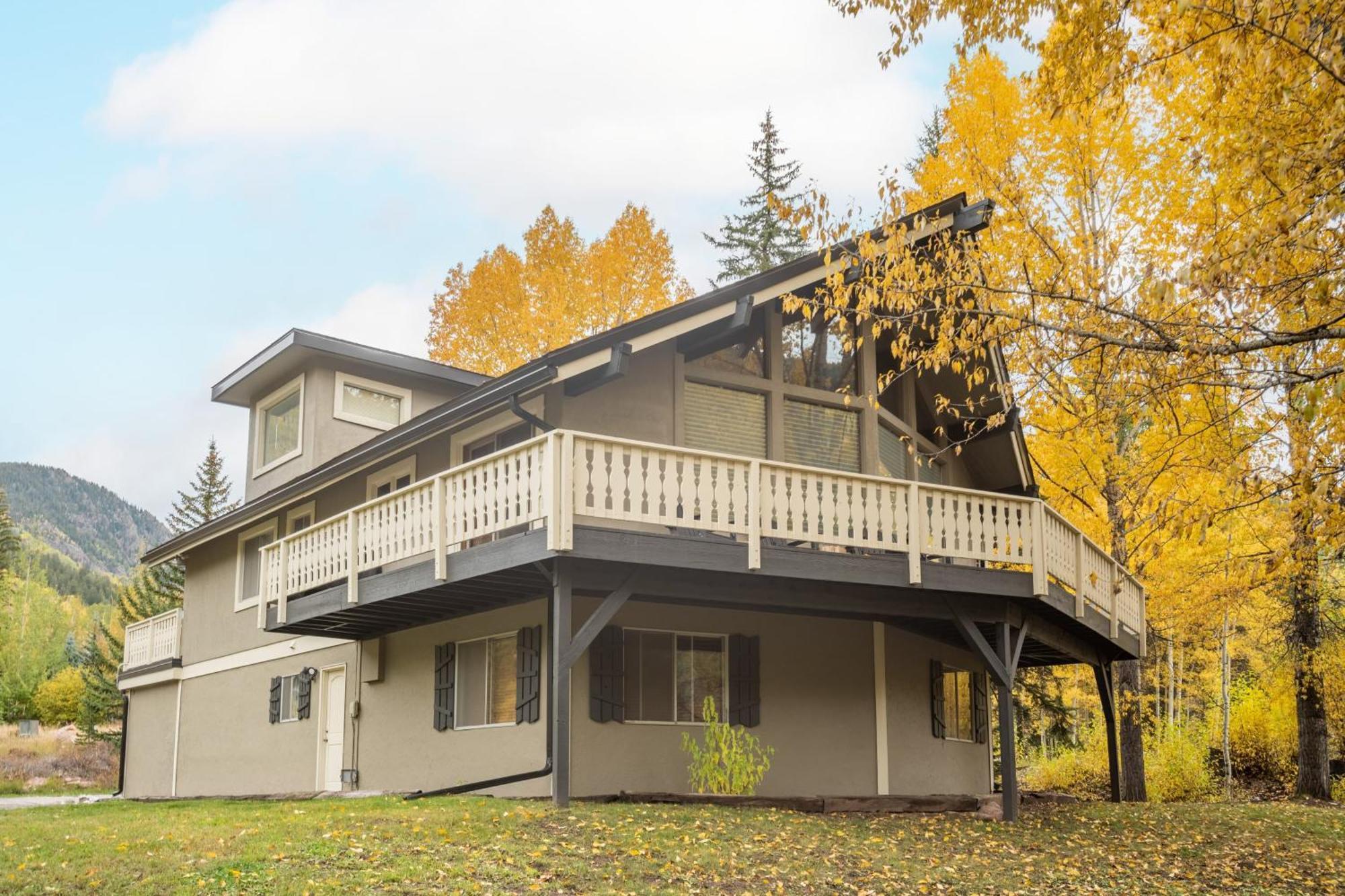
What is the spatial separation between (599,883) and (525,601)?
6.27m

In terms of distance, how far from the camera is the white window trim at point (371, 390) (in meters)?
20.9

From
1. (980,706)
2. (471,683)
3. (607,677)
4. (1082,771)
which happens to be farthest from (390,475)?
(1082,771)

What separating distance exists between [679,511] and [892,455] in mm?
4843

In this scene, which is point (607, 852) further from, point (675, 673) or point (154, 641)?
point (154, 641)

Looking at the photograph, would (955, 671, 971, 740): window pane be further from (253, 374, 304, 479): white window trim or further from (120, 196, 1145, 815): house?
(253, 374, 304, 479): white window trim

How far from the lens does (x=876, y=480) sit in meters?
14.0

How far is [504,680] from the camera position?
50.4 feet

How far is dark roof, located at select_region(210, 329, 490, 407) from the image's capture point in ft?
66.6

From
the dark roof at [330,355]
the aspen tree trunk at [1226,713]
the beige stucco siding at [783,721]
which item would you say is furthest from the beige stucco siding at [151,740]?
the aspen tree trunk at [1226,713]

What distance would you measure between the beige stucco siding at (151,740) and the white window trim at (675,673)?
13.5 meters

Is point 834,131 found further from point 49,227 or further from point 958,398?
point 49,227

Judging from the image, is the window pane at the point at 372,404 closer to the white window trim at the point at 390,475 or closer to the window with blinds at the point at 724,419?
the white window trim at the point at 390,475

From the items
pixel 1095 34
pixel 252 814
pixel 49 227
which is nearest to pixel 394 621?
pixel 252 814

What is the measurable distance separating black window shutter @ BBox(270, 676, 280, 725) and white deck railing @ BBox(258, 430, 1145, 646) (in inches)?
177
